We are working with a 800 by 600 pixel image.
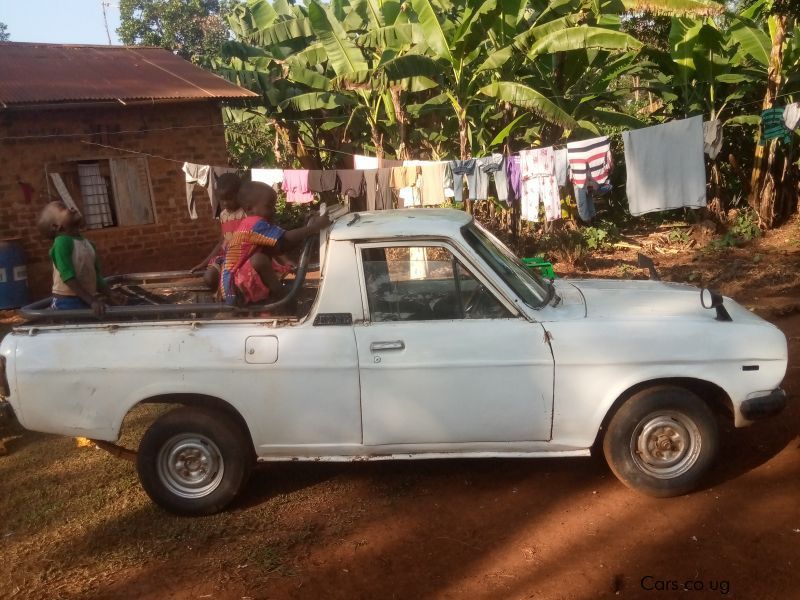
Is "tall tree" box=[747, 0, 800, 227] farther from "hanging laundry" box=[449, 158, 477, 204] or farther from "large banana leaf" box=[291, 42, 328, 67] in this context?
"large banana leaf" box=[291, 42, 328, 67]

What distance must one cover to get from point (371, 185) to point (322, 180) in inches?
31.2

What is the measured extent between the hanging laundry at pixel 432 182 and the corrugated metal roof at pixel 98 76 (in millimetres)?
3302

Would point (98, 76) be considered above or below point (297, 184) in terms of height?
above

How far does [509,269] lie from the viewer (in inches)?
172

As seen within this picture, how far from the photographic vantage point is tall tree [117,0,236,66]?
101 feet

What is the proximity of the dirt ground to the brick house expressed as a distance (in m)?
6.30

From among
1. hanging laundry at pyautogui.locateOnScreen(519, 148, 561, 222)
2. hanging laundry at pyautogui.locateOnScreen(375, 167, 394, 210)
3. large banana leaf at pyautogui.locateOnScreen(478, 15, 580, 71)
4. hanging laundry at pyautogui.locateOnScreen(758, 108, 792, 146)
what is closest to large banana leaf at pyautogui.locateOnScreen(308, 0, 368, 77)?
hanging laundry at pyautogui.locateOnScreen(375, 167, 394, 210)

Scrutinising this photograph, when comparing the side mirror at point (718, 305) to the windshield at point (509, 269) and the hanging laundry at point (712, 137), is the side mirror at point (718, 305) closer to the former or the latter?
the windshield at point (509, 269)

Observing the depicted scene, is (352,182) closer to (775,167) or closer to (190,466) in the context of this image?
(190,466)

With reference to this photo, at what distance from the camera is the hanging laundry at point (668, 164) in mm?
8383

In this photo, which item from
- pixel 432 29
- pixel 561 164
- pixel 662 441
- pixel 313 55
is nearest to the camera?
pixel 662 441

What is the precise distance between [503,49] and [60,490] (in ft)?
25.3

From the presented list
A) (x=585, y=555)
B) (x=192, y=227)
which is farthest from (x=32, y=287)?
(x=585, y=555)

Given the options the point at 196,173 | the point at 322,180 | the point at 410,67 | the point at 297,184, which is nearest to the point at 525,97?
the point at 410,67
